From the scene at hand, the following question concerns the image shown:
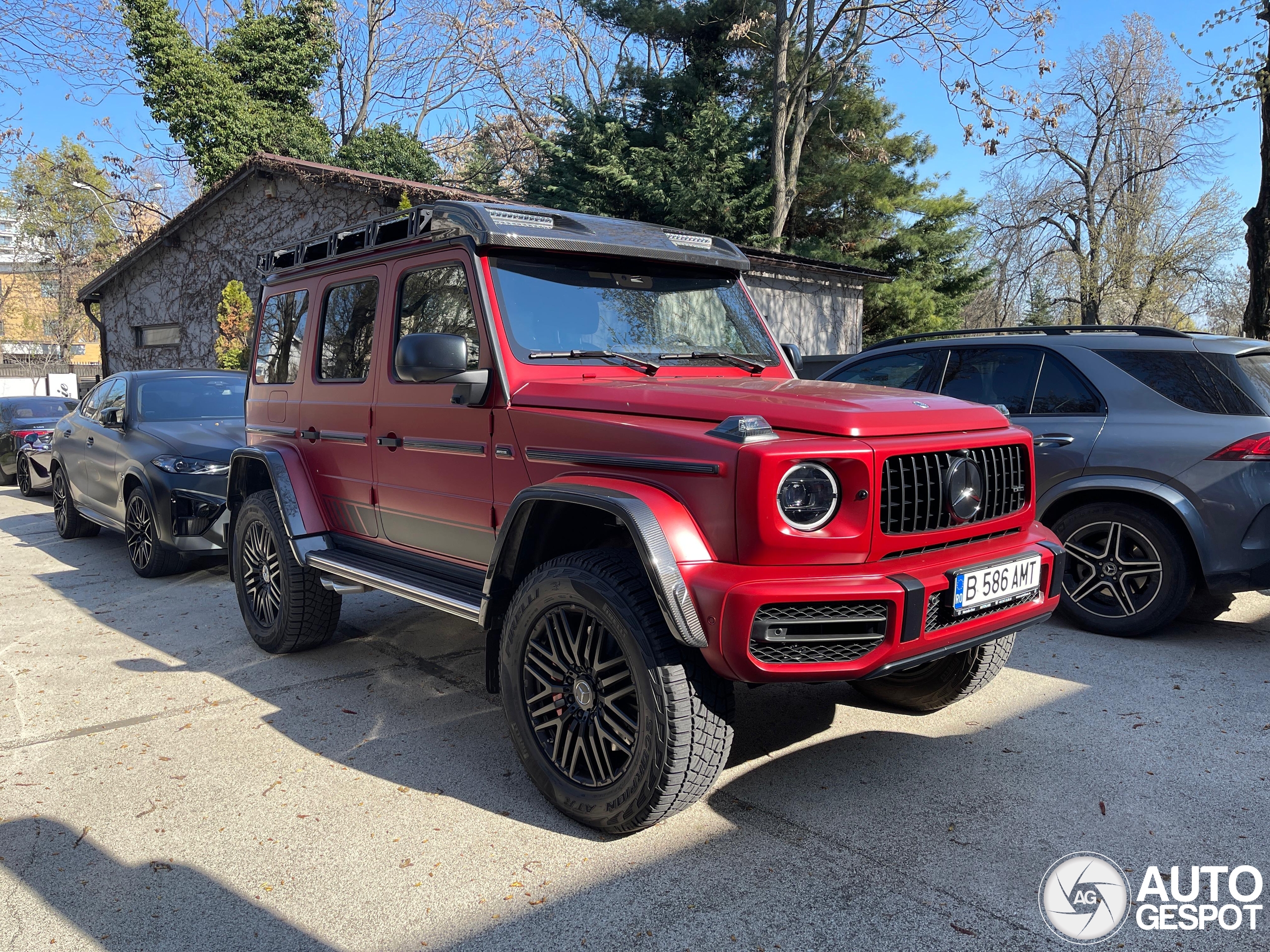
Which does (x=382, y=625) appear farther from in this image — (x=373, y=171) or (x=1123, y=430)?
(x=373, y=171)

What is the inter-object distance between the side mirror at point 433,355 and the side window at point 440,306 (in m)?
0.23

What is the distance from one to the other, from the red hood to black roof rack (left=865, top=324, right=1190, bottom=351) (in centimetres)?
267

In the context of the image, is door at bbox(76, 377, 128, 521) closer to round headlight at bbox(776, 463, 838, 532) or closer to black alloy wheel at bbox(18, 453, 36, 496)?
black alloy wheel at bbox(18, 453, 36, 496)

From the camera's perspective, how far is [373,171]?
24.0 metres

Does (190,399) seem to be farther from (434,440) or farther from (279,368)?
(434,440)

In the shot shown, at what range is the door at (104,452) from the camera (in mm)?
7965

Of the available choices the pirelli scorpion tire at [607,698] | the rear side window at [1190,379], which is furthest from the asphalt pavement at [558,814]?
the rear side window at [1190,379]

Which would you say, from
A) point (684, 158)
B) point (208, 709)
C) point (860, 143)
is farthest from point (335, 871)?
point (860, 143)

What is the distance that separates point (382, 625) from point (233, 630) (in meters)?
0.96

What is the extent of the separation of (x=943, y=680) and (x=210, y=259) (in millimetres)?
19514

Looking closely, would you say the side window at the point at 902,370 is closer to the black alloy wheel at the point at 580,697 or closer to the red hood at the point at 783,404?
the red hood at the point at 783,404

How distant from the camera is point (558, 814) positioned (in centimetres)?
328

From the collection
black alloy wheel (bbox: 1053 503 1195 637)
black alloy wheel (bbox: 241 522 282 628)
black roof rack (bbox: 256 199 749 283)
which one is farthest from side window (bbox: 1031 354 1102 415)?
black alloy wheel (bbox: 241 522 282 628)

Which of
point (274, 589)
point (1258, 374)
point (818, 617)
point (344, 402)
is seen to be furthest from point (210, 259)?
point (818, 617)
